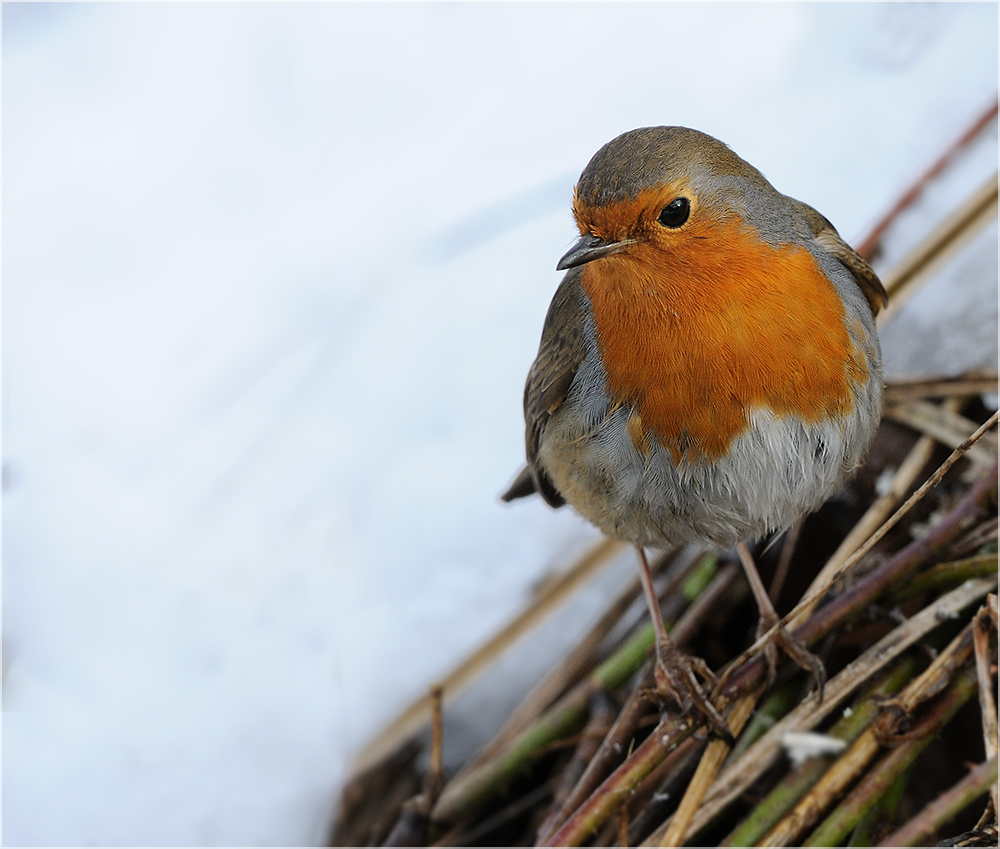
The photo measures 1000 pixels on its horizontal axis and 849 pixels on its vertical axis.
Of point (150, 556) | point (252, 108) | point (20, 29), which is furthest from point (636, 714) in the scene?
point (20, 29)

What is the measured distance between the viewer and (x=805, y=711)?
6.97 feet

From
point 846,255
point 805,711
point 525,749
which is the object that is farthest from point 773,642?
point 846,255

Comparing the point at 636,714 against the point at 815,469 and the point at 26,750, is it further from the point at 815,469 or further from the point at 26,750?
the point at 26,750

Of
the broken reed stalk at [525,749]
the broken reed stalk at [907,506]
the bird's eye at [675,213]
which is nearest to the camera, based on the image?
the broken reed stalk at [907,506]

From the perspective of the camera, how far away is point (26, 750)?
8.08 feet

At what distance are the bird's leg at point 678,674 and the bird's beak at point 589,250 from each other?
91cm

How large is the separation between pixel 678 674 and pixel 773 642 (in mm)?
214

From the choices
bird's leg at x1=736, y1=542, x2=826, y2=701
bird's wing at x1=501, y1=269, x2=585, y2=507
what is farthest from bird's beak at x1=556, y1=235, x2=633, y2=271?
bird's leg at x1=736, y1=542, x2=826, y2=701

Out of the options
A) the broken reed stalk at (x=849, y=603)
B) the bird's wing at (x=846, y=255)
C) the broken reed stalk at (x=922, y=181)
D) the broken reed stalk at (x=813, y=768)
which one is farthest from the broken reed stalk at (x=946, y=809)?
the broken reed stalk at (x=922, y=181)

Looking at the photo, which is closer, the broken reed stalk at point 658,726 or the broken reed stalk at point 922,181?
the broken reed stalk at point 658,726

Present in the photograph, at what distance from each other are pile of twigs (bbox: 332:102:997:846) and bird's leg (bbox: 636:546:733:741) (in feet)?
0.11

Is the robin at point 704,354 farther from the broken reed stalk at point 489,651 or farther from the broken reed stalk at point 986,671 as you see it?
the broken reed stalk at point 489,651

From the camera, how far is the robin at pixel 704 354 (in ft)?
6.04

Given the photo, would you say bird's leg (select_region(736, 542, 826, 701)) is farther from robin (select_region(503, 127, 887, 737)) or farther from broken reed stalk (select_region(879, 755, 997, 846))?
broken reed stalk (select_region(879, 755, 997, 846))
